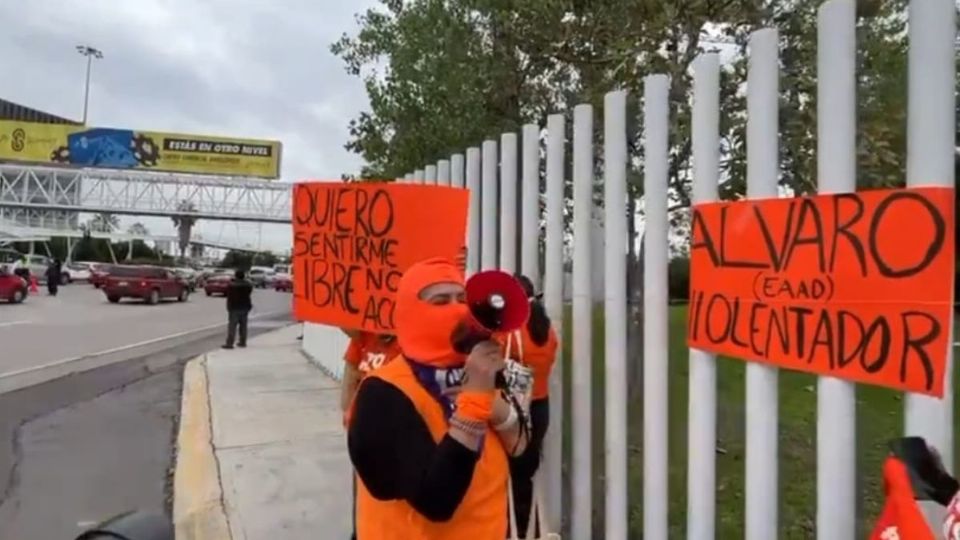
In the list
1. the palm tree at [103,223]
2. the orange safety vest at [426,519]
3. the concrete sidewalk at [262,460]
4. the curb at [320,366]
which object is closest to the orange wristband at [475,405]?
the orange safety vest at [426,519]

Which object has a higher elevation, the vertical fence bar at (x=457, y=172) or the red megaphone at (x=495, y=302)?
the vertical fence bar at (x=457, y=172)

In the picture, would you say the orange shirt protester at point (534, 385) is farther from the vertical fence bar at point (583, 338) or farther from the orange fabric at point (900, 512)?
the orange fabric at point (900, 512)

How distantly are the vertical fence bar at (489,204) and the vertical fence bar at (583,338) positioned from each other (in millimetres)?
745

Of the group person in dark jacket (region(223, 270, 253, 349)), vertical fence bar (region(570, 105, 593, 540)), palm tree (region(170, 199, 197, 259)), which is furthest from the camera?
palm tree (region(170, 199, 197, 259))

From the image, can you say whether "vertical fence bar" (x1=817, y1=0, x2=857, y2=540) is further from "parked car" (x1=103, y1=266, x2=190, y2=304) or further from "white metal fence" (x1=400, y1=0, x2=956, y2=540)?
"parked car" (x1=103, y1=266, x2=190, y2=304)

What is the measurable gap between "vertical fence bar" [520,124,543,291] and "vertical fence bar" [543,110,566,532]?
0.11 m

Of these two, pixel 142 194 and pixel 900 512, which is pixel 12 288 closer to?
pixel 142 194

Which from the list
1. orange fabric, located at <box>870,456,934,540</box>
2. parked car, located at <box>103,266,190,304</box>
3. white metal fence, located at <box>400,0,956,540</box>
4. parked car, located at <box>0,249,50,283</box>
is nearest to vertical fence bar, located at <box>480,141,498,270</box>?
white metal fence, located at <box>400,0,956,540</box>

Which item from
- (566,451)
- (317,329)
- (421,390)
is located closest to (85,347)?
(317,329)

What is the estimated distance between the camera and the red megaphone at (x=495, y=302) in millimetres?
2158

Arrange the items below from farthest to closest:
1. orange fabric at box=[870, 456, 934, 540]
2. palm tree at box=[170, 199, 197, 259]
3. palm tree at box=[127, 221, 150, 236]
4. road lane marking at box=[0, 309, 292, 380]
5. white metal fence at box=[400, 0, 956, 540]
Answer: palm tree at box=[127, 221, 150, 236] → palm tree at box=[170, 199, 197, 259] → road lane marking at box=[0, 309, 292, 380] → white metal fence at box=[400, 0, 956, 540] → orange fabric at box=[870, 456, 934, 540]

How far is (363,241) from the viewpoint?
4.02 metres

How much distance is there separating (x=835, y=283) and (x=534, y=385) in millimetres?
1322

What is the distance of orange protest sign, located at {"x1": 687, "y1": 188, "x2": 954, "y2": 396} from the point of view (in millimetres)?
2156
